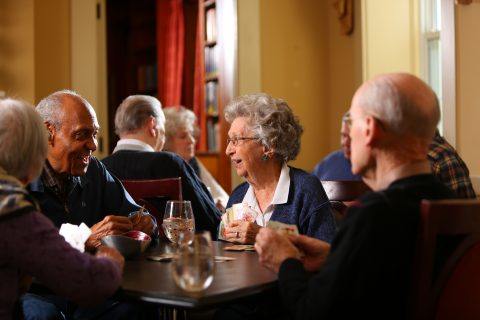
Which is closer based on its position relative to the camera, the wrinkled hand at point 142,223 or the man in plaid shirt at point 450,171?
the wrinkled hand at point 142,223

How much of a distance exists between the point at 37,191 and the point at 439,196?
4.37 ft

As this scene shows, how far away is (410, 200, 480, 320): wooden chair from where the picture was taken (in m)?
1.29

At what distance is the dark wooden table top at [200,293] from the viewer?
1.37 metres

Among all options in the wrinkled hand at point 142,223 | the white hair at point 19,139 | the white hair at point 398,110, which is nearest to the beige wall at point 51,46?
the wrinkled hand at point 142,223

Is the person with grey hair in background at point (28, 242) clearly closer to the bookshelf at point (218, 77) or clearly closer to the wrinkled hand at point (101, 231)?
the wrinkled hand at point (101, 231)

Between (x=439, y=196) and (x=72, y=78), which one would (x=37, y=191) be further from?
(x=72, y=78)

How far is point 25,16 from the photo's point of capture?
4.33m

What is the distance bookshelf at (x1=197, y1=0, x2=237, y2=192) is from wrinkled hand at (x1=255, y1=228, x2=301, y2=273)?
11.4ft

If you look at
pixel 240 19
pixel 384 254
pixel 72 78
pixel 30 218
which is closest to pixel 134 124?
pixel 72 78

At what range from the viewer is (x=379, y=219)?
1.28 metres

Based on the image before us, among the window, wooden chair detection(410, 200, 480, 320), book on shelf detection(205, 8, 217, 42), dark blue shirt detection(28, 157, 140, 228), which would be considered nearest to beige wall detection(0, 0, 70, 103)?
book on shelf detection(205, 8, 217, 42)

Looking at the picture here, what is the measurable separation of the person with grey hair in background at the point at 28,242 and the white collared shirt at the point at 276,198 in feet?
2.85

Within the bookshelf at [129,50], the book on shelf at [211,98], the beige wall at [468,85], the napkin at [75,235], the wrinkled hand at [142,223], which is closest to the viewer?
the napkin at [75,235]

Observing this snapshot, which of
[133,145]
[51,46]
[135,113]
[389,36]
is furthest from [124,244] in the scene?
[389,36]
